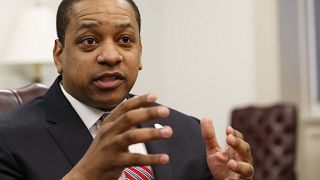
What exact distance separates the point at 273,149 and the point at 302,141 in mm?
979

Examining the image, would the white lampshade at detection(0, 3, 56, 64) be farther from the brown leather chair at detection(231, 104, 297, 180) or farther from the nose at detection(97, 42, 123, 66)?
the nose at detection(97, 42, 123, 66)

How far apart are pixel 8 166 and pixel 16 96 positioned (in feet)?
2.16

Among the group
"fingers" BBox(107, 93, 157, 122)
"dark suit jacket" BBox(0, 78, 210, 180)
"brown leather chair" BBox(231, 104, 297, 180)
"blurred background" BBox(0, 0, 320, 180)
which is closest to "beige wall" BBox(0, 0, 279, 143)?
"blurred background" BBox(0, 0, 320, 180)

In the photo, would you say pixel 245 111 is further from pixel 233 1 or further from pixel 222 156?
pixel 222 156

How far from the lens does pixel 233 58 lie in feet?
17.4

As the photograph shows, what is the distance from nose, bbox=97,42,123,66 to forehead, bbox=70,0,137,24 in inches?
3.5

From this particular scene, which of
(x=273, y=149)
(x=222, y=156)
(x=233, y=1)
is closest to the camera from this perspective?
(x=222, y=156)

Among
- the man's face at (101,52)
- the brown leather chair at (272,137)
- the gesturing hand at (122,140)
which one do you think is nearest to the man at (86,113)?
the man's face at (101,52)

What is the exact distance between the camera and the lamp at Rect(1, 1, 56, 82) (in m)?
3.88

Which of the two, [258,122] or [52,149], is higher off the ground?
[52,149]

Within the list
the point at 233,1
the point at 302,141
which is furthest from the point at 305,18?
the point at 302,141

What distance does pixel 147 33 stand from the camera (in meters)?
5.38

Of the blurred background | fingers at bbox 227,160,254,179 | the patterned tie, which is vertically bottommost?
the blurred background

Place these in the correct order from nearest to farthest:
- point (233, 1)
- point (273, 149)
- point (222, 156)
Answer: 1. point (222, 156)
2. point (273, 149)
3. point (233, 1)
